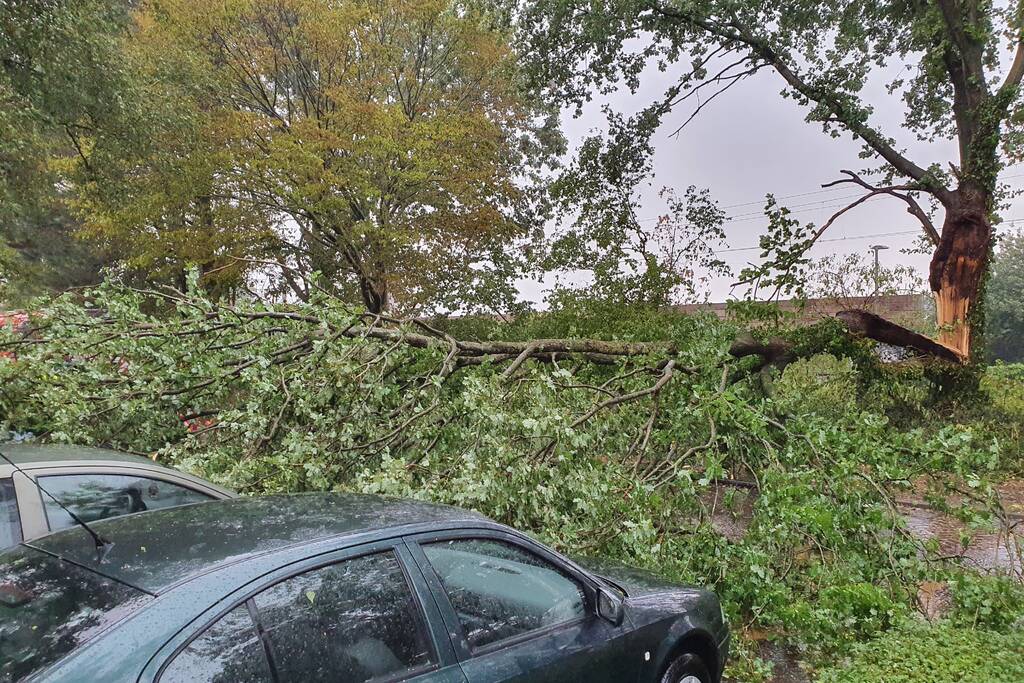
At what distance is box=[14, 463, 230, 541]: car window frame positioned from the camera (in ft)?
10.1

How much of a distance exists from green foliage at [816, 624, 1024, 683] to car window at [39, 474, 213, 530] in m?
3.75

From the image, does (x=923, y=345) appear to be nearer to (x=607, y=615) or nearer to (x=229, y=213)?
(x=607, y=615)

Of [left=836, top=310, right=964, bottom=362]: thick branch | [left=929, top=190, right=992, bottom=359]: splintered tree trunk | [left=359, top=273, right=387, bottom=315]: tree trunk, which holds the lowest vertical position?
[left=836, top=310, right=964, bottom=362]: thick branch

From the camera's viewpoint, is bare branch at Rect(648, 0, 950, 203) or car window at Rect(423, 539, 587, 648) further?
bare branch at Rect(648, 0, 950, 203)

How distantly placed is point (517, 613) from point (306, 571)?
0.87 m

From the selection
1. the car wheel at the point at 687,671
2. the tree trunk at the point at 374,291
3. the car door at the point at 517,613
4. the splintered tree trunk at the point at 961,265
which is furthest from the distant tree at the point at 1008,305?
the car door at the point at 517,613

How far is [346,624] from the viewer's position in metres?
1.90

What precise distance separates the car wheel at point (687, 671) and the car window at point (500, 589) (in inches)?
25.4

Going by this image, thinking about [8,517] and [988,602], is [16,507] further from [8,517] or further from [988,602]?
[988,602]

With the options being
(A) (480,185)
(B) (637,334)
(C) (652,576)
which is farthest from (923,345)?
(C) (652,576)

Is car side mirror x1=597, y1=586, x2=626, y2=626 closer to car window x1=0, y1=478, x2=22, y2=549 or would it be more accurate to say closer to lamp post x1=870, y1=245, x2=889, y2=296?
car window x1=0, y1=478, x2=22, y2=549

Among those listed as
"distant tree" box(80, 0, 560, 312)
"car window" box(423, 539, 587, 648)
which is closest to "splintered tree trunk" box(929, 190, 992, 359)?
"distant tree" box(80, 0, 560, 312)

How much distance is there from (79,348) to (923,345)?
1291 cm

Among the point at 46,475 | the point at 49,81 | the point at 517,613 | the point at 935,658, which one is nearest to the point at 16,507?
the point at 46,475
